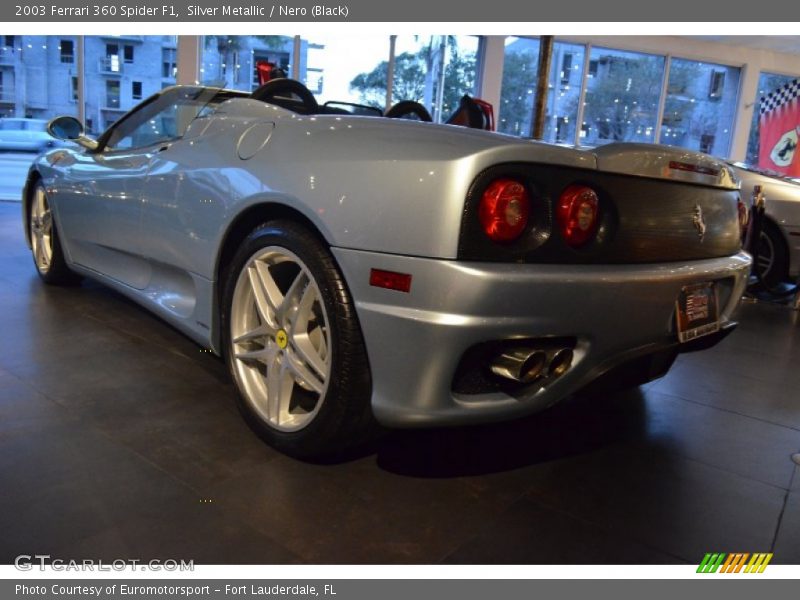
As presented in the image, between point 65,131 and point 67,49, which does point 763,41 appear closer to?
point 67,49

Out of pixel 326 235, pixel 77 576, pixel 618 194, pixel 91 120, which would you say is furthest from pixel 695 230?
pixel 91 120

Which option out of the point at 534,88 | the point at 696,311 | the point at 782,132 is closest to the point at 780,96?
the point at 782,132

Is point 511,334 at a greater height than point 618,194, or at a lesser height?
lesser

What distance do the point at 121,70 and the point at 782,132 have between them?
1206 cm

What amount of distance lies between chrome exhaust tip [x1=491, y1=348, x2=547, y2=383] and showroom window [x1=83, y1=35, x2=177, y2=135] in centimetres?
956

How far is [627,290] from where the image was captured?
1.78 m

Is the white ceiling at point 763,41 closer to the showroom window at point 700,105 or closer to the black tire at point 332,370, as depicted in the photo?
the showroom window at point 700,105

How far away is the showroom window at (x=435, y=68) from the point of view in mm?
11438

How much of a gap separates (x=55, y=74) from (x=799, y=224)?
10.1 meters

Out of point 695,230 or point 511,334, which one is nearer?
point 511,334

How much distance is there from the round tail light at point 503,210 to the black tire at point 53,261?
3.05 metres
